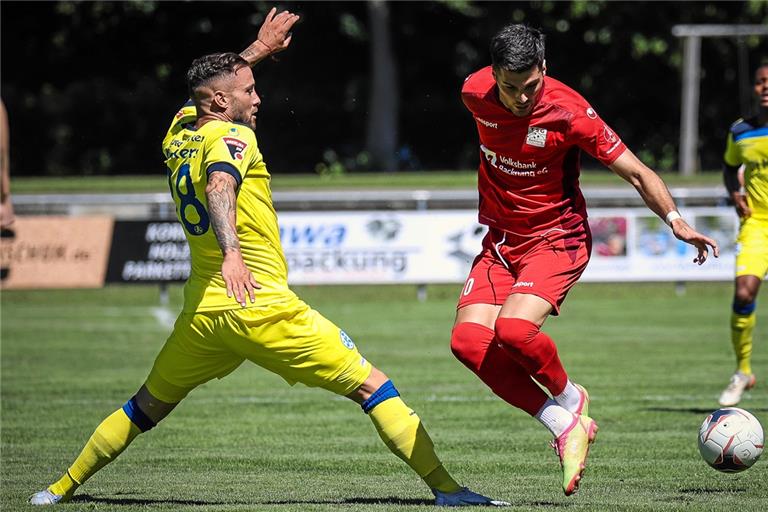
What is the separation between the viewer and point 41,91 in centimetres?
4269

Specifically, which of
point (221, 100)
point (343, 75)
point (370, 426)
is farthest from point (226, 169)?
point (343, 75)

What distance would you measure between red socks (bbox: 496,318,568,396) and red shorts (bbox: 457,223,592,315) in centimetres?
25

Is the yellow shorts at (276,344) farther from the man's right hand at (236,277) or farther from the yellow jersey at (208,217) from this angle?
the man's right hand at (236,277)

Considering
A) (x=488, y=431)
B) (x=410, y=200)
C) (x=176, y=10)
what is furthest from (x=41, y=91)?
(x=488, y=431)

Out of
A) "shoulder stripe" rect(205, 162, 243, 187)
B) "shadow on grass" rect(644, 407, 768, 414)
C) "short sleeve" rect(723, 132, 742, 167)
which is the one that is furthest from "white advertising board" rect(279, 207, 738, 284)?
"shoulder stripe" rect(205, 162, 243, 187)

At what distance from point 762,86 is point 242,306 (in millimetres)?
5987

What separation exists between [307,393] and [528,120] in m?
6.09

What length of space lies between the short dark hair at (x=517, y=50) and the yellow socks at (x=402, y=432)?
1.72m

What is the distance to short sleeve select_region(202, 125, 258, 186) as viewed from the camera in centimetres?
605

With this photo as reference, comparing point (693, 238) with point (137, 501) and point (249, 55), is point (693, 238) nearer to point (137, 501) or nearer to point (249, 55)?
point (249, 55)

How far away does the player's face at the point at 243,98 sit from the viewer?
6355 mm

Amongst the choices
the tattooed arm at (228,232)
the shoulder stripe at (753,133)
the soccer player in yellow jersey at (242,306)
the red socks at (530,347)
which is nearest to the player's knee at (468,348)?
the red socks at (530,347)

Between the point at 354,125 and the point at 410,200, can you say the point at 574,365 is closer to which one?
the point at 410,200

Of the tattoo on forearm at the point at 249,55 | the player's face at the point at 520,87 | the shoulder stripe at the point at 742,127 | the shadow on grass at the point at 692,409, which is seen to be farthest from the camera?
the shoulder stripe at the point at 742,127
